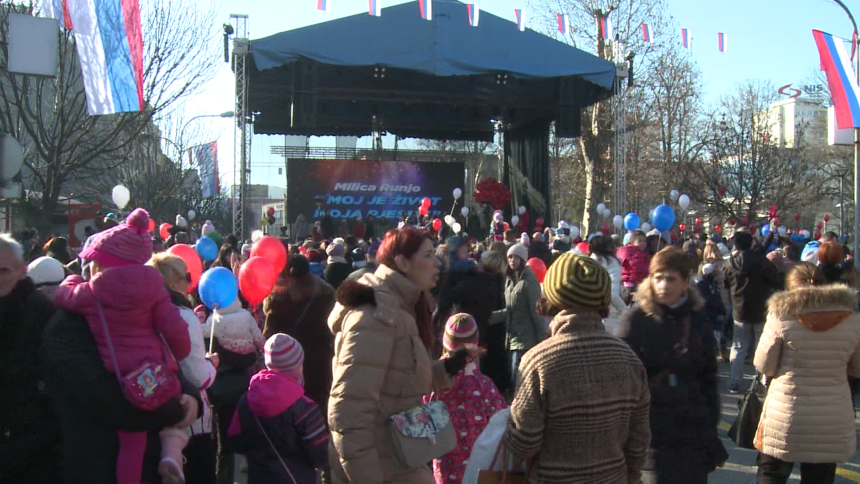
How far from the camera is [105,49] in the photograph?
32.9ft

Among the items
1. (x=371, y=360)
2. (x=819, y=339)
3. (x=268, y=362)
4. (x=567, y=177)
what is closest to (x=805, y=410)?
(x=819, y=339)

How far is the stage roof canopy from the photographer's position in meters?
15.1

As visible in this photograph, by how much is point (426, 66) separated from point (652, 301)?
1236 centimetres

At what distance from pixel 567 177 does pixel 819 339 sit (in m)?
29.5

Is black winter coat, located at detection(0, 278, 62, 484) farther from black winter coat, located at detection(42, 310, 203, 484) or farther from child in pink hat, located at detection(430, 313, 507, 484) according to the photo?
child in pink hat, located at detection(430, 313, 507, 484)

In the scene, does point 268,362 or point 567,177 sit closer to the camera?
point 268,362

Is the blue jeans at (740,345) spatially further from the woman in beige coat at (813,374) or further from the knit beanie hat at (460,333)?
the knit beanie hat at (460,333)

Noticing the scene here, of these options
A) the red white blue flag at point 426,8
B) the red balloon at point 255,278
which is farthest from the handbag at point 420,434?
the red white blue flag at point 426,8

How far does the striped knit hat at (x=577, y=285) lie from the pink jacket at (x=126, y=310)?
137cm

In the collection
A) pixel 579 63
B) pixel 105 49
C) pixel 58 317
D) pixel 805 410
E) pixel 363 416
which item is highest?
pixel 579 63

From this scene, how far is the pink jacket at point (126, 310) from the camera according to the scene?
2.54m

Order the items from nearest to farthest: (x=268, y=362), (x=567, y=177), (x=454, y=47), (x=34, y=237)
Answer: (x=268, y=362), (x=34, y=237), (x=454, y=47), (x=567, y=177)

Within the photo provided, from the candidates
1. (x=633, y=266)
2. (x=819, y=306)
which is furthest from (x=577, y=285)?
(x=633, y=266)

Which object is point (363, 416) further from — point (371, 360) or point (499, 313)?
point (499, 313)
